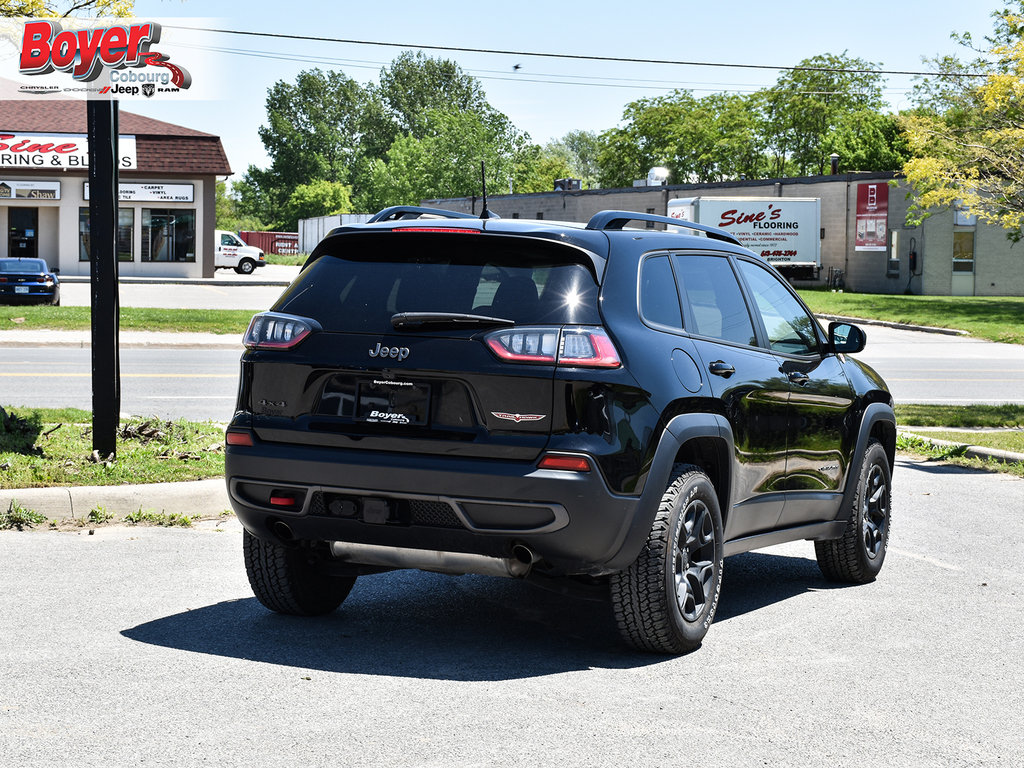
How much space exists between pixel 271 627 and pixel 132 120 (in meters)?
50.1

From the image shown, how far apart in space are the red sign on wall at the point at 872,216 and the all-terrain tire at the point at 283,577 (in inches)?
1850

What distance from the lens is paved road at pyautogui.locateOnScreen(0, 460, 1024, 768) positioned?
13.8 ft

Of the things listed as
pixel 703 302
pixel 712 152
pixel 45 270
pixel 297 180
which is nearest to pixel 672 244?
pixel 703 302

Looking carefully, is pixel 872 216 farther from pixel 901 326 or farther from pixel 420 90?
pixel 420 90

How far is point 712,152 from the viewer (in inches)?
3558

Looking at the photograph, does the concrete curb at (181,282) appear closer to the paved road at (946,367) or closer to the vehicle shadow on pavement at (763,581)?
the paved road at (946,367)

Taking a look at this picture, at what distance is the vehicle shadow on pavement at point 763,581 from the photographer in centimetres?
652

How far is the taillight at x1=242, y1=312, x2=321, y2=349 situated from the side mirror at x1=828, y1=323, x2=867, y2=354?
2.97 meters

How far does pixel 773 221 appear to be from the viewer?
50906mm

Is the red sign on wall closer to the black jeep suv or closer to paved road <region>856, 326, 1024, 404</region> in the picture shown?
paved road <region>856, 326, 1024, 404</region>

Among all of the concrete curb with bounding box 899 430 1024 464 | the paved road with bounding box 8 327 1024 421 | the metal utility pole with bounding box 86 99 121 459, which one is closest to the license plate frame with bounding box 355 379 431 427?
the metal utility pole with bounding box 86 99 121 459

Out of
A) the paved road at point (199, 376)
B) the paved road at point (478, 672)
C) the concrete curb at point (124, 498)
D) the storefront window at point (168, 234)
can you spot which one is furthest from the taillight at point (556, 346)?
the storefront window at point (168, 234)

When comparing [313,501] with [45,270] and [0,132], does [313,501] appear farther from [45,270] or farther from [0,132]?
[0,132]

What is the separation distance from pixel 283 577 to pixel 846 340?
10.7 ft
